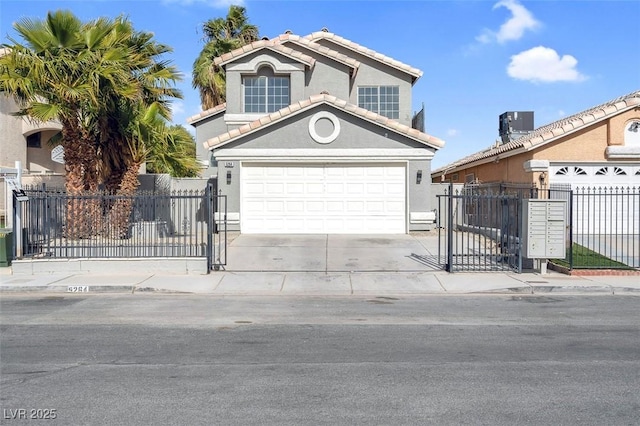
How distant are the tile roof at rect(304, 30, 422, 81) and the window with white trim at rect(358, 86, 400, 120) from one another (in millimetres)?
916

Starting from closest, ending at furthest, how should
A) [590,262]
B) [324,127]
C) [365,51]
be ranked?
1. [590,262]
2. [324,127]
3. [365,51]

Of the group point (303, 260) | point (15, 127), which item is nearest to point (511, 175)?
point (303, 260)

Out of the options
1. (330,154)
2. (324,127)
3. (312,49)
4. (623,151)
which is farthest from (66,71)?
(623,151)

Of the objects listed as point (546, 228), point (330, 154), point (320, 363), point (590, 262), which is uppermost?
point (330, 154)

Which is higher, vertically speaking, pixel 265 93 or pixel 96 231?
pixel 265 93

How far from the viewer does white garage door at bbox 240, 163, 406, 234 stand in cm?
1875

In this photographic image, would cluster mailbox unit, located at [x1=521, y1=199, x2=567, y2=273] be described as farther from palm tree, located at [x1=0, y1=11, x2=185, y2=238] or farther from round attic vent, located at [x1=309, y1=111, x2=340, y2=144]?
palm tree, located at [x1=0, y1=11, x2=185, y2=238]

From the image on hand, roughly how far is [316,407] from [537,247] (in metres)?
9.06

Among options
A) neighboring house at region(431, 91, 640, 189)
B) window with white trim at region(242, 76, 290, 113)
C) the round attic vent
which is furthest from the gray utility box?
window with white trim at region(242, 76, 290, 113)

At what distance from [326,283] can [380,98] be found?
14243mm

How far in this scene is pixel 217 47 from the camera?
1222 inches

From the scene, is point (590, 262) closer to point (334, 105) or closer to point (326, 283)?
point (326, 283)

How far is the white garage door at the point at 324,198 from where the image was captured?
18.8 meters

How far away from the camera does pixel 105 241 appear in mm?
13477
